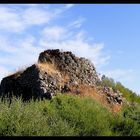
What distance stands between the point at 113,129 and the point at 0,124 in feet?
20.0

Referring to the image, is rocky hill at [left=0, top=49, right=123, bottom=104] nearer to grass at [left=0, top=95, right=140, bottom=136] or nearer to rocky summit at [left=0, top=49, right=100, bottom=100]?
rocky summit at [left=0, top=49, right=100, bottom=100]

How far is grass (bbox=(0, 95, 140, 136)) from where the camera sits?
12570 millimetres

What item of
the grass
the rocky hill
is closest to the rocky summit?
the rocky hill

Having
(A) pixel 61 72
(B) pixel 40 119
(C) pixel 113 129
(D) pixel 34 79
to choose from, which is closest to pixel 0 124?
(B) pixel 40 119

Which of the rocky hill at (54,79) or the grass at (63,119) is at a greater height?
the rocky hill at (54,79)

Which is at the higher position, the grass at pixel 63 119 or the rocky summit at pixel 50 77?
the rocky summit at pixel 50 77

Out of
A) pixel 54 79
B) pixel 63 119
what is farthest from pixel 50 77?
pixel 63 119

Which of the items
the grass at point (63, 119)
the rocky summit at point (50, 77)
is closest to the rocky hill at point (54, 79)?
the rocky summit at point (50, 77)

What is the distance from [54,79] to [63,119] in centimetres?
472

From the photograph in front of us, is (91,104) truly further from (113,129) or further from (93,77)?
(93,77)

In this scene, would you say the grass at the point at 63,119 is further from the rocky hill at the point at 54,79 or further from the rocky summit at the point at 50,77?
the rocky summit at the point at 50,77

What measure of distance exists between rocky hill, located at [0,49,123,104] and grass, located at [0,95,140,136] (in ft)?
3.87

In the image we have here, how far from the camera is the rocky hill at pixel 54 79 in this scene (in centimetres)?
1992

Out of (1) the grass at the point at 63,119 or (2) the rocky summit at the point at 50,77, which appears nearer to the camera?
(1) the grass at the point at 63,119
